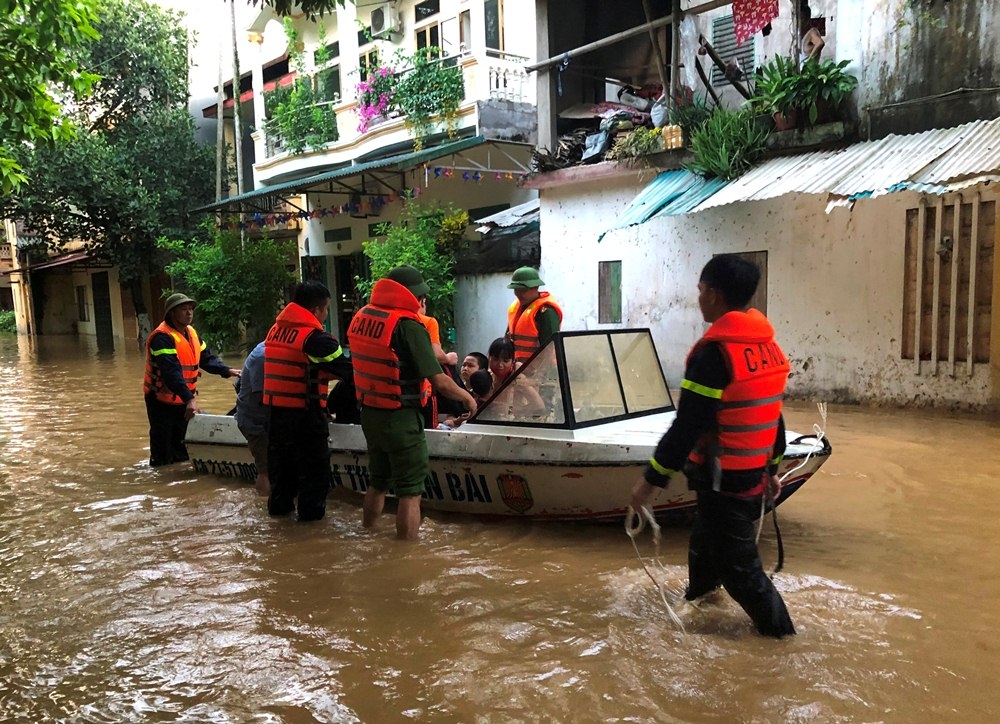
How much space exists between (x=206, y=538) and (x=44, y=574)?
0.95 metres

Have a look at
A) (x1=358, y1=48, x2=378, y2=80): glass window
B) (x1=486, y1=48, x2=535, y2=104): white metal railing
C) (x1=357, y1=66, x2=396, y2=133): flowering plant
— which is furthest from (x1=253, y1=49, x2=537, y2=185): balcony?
(x1=358, y1=48, x2=378, y2=80): glass window

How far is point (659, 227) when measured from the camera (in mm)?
10328

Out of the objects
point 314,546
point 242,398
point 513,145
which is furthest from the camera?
point 513,145

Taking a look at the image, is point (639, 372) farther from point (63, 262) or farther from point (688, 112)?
point (63, 262)

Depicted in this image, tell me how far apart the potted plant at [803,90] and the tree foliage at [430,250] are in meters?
5.55

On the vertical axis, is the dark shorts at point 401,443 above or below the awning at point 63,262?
below

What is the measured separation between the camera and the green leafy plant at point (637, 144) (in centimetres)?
1004

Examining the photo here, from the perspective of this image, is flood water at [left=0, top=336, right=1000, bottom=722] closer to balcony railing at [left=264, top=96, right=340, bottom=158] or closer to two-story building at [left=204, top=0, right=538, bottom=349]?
two-story building at [left=204, top=0, right=538, bottom=349]

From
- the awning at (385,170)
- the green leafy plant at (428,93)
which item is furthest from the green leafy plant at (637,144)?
the green leafy plant at (428,93)

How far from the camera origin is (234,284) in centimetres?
1622

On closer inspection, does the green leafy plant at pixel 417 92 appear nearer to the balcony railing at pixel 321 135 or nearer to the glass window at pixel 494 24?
the glass window at pixel 494 24

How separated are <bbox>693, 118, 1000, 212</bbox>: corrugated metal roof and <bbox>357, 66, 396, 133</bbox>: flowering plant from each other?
8.73 metres

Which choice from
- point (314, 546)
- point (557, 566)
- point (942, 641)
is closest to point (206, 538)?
point (314, 546)

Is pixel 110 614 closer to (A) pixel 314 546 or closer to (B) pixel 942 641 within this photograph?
(A) pixel 314 546
